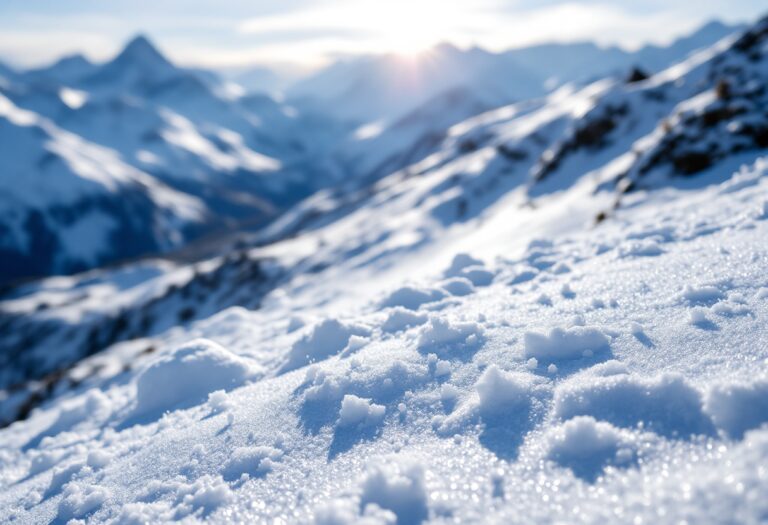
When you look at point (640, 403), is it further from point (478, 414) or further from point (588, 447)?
point (478, 414)

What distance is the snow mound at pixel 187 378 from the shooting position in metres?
8.10

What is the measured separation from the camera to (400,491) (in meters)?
4.04

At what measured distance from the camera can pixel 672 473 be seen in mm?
3576

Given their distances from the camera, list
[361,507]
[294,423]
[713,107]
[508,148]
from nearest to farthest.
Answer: [361,507]
[294,423]
[713,107]
[508,148]

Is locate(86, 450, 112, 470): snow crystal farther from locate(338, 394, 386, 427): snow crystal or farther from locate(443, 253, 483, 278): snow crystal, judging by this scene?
locate(443, 253, 483, 278): snow crystal

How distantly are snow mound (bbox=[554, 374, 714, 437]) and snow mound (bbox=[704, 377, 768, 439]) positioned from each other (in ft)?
0.29

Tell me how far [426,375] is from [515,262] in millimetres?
5319

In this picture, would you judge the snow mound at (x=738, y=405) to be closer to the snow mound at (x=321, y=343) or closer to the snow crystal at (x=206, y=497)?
the snow crystal at (x=206, y=497)

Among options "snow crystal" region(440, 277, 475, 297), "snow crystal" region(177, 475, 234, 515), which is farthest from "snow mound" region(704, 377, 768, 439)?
"snow crystal" region(440, 277, 475, 297)

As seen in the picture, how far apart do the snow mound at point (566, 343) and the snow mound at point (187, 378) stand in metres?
4.60

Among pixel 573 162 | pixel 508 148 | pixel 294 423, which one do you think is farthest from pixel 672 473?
pixel 508 148

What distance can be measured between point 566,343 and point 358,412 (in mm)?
2485

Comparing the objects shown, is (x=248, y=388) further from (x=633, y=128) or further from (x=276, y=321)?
(x=633, y=128)

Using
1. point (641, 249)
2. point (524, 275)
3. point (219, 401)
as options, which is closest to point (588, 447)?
point (219, 401)
